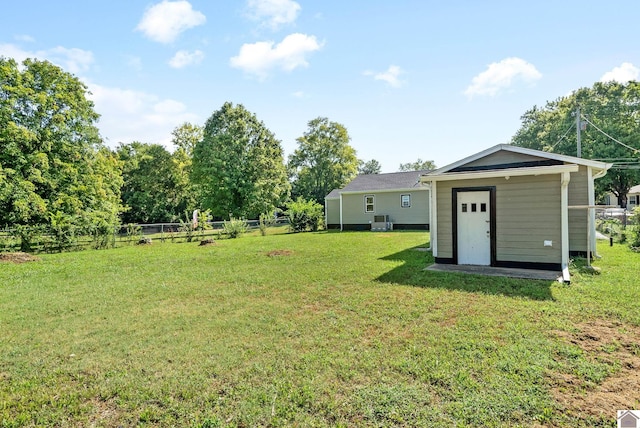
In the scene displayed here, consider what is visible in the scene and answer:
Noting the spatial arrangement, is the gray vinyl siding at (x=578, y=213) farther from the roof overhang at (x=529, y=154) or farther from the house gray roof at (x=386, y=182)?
the house gray roof at (x=386, y=182)

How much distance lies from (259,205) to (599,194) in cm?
3146

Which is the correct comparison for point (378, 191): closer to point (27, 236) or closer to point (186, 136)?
point (27, 236)

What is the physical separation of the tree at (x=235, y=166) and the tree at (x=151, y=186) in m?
6.01

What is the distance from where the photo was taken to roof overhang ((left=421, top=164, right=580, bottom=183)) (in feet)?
21.3

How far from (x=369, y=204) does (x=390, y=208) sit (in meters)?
1.43

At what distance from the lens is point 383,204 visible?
66.6 feet

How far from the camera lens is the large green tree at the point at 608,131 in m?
24.5

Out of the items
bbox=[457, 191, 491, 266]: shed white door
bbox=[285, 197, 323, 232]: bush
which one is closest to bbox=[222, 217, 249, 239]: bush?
bbox=[285, 197, 323, 232]: bush

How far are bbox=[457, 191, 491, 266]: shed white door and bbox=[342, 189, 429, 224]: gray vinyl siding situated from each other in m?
11.6

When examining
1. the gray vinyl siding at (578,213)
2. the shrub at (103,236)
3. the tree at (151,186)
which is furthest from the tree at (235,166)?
the gray vinyl siding at (578,213)

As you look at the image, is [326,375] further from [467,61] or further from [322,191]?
[322,191]

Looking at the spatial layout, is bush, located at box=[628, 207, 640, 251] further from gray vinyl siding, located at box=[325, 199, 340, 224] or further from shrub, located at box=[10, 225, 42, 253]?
shrub, located at box=[10, 225, 42, 253]

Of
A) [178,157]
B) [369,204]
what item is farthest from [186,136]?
[369,204]

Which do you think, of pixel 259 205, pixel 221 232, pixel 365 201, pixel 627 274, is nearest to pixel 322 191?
pixel 259 205
